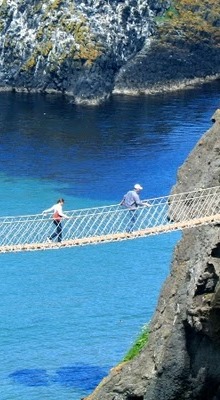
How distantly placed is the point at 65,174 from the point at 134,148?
8434mm

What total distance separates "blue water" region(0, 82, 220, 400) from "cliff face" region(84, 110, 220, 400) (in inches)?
244

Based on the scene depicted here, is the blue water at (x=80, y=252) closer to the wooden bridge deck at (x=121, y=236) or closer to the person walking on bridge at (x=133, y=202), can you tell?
the person walking on bridge at (x=133, y=202)

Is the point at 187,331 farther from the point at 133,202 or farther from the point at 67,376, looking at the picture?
the point at 67,376

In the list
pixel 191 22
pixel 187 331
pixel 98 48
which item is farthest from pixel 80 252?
pixel 191 22

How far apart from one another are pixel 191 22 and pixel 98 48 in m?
11.3

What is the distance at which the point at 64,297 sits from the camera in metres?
50.9

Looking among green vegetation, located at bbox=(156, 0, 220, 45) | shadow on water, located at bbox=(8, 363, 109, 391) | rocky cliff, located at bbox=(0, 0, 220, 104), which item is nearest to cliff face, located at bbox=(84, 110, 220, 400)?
shadow on water, located at bbox=(8, 363, 109, 391)

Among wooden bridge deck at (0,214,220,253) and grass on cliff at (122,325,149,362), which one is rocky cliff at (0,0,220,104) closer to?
grass on cliff at (122,325,149,362)

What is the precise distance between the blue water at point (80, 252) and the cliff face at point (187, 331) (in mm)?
6208

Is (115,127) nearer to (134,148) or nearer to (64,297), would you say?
(134,148)

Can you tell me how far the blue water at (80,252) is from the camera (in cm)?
4394

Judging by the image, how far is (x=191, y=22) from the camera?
10944cm

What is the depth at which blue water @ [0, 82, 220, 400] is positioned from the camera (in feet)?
144

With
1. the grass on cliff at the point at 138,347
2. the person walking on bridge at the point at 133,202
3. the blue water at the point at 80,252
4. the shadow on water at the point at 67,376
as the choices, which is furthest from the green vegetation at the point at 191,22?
the person walking on bridge at the point at 133,202
